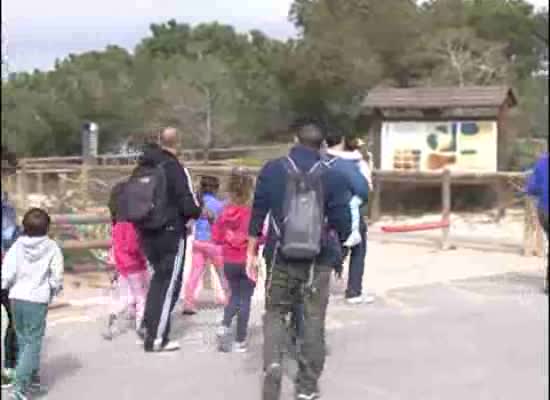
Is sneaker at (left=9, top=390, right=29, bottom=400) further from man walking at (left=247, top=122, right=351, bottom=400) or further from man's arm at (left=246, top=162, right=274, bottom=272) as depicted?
man's arm at (left=246, top=162, right=274, bottom=272)

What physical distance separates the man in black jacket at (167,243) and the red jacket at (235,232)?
212mm

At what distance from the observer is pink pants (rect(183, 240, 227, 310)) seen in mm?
6660

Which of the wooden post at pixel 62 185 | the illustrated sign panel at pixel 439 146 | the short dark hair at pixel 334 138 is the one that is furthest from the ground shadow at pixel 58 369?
the illustrated sign panel at pixel 439 146

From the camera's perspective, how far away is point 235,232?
223 inches

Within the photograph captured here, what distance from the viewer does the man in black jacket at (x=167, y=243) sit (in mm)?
5371

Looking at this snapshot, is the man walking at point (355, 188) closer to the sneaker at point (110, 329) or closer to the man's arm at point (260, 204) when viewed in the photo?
the man's arm at point (260, 204)

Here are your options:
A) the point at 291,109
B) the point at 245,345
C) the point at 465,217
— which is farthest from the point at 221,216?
the point at 465,217

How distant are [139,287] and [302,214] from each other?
1994 millimetres

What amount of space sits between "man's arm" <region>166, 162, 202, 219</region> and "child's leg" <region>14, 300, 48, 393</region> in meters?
0.91

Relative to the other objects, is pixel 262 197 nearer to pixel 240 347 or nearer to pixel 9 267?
pixel 9 267

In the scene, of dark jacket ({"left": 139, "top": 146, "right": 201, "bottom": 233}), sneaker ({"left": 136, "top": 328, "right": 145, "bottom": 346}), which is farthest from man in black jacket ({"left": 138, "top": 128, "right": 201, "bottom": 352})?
sneaker ({"left": 136, "top": 328, "right": 145, "bottom": 346})

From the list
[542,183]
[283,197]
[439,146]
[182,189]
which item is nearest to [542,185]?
[542,183]

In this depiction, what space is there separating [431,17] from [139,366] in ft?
8.24

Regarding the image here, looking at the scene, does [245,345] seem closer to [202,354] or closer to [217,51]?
[202,354]
